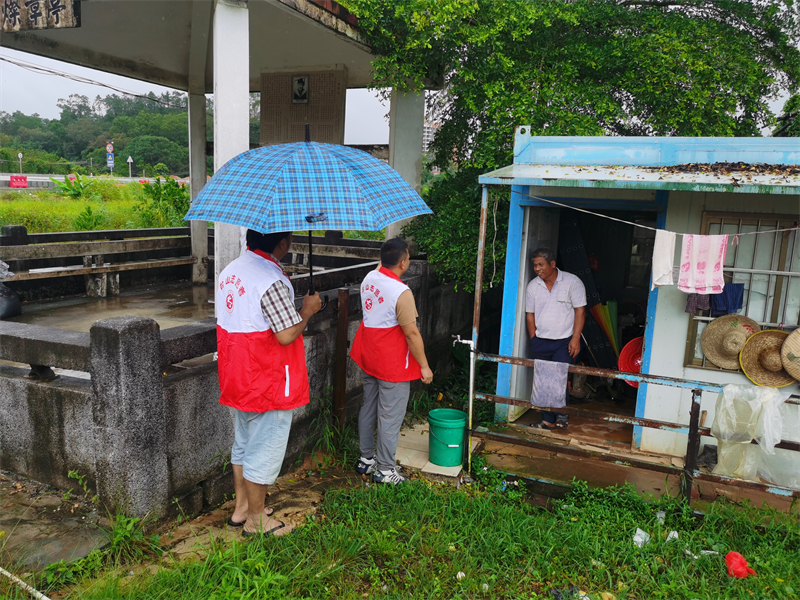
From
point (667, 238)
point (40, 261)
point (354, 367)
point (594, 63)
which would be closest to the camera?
point (667, 238)

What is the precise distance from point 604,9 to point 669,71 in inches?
44.7

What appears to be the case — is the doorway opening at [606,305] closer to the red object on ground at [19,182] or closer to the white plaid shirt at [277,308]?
the white plaid shirt at [277,308]

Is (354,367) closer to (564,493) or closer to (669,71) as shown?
(564,493)

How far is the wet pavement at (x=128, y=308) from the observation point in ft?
23.4

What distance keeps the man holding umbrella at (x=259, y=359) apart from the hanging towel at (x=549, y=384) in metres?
2.09

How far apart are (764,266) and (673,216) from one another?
877mm

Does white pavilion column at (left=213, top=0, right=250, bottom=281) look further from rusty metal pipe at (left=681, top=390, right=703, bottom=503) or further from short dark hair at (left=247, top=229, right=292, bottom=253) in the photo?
rusty metal pipe at (left=681, top=390, right=703, bottom=503)

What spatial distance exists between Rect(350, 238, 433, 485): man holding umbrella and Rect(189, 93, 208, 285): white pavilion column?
6.27 meters

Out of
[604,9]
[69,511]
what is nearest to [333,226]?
[69,511]

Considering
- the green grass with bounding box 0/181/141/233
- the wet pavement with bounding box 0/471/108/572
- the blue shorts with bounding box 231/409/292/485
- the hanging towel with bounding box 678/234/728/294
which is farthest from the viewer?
the green grass with bounding box 0/181/141/233

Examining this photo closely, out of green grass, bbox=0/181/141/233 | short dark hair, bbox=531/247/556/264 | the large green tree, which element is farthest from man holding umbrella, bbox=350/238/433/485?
green grass, bbox=0/181/141/233

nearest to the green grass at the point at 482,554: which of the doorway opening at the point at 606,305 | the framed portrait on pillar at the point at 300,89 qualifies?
the doorway opening at the point at 606,305

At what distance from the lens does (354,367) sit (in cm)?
588

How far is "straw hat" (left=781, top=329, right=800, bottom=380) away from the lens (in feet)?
15.9
